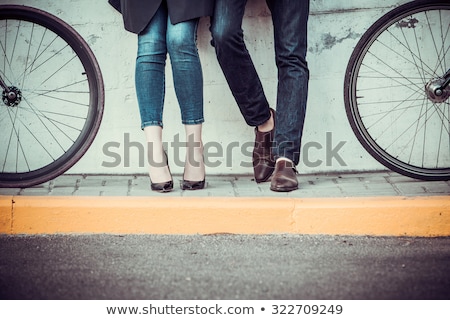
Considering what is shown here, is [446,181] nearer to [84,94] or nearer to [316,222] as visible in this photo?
[316,222]

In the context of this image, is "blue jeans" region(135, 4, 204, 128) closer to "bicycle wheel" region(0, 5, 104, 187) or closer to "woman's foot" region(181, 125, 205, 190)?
"woman's foot" region(181, 125, 205, 190)

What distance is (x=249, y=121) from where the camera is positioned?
371 cm

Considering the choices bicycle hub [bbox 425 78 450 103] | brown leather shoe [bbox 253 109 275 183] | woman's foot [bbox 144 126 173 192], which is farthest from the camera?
brown leather shoe [bbox 253 109 275 183]

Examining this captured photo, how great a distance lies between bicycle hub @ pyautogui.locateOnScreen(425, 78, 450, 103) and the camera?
3646mm

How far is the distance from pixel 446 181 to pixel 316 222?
872 mm

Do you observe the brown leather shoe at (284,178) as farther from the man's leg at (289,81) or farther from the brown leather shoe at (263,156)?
the brown leather shoe at (263,156)

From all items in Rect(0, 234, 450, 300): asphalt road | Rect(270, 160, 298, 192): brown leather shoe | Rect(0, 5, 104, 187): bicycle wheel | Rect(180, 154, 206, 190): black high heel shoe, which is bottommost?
Rect(0, 234, 450, 300): asphalt road

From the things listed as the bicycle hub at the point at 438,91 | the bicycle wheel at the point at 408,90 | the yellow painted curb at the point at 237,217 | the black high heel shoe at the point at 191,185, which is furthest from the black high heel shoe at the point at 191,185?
the bicycle hub at the point at 438,91

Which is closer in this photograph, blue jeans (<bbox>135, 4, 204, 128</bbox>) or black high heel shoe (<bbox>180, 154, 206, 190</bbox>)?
blue jeans (<bbox>135, 4, 204, 128</bbox>)

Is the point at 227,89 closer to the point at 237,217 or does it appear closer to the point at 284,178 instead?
the point at 284,178

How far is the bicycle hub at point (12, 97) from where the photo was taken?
12.1ft

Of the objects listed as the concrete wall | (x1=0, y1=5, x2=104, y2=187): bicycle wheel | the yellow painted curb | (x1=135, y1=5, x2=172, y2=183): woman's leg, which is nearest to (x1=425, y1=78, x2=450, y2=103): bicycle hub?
the concrete wall

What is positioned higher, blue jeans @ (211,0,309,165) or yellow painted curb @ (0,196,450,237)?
blue jeans @ (211,0,309,165)

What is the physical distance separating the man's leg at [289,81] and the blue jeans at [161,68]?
41 cm
